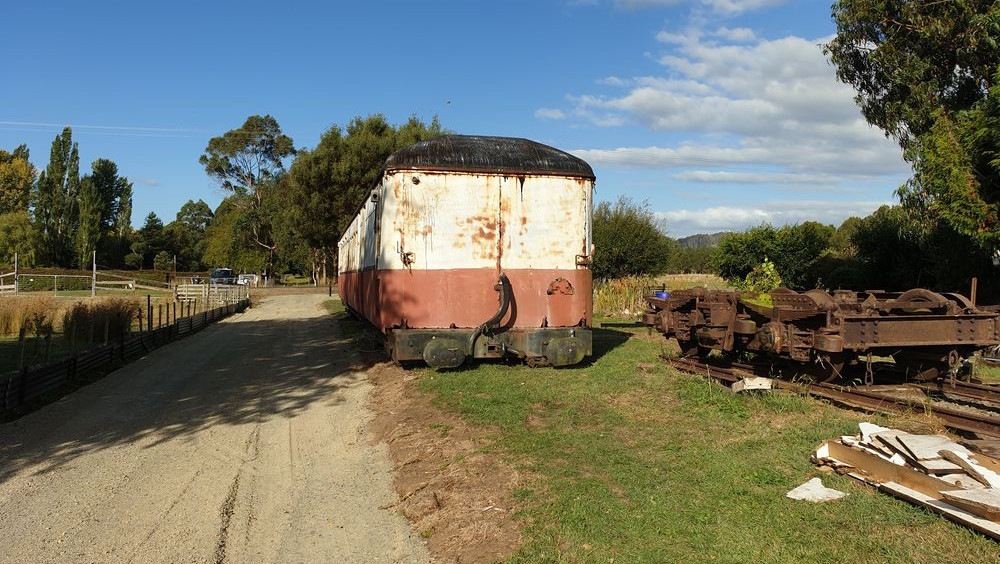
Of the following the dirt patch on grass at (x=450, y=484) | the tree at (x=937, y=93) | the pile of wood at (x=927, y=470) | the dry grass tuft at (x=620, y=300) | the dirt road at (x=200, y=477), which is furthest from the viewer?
the dry grass tuft at (x=620, y=300)

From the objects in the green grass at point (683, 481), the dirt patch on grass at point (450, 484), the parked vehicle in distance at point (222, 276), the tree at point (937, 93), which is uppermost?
the tree at point (937, 93)

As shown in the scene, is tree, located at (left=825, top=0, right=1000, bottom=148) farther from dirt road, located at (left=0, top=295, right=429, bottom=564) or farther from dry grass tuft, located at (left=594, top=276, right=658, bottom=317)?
dirt road, located at (left=0, top=295, right=429, bottom=564)

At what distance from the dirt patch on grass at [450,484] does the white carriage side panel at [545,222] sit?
303 cm

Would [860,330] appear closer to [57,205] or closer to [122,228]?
[57,205]

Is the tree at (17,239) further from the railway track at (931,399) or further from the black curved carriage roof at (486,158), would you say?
the railway track at (931,399)

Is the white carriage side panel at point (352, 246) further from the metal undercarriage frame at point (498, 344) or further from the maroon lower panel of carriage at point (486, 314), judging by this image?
the metal undercarriage frame at point (498, 344)

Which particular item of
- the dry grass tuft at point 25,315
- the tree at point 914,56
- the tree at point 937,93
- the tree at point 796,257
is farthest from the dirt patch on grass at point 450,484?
the tree at point 796,257

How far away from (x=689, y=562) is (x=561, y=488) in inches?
53.5

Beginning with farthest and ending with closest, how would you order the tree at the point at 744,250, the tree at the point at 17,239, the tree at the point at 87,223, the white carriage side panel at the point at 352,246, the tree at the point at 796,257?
1. the tree at the point at 87,223
2. the tree at the point at 17,239
3. the tree at the point at 744,250
4. the tree at the point at 796,257
5. the white carriage side panel at the point at 352,246

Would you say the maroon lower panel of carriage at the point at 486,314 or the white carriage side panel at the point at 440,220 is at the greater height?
the white carriage side panel at the point at 440,220

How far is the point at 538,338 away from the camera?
9820mm

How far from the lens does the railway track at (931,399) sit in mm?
5555

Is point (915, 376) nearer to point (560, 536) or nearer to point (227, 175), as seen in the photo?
point (560, 536)

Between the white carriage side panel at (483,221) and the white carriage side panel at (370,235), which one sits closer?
the white carriage side panel at (483,221)
